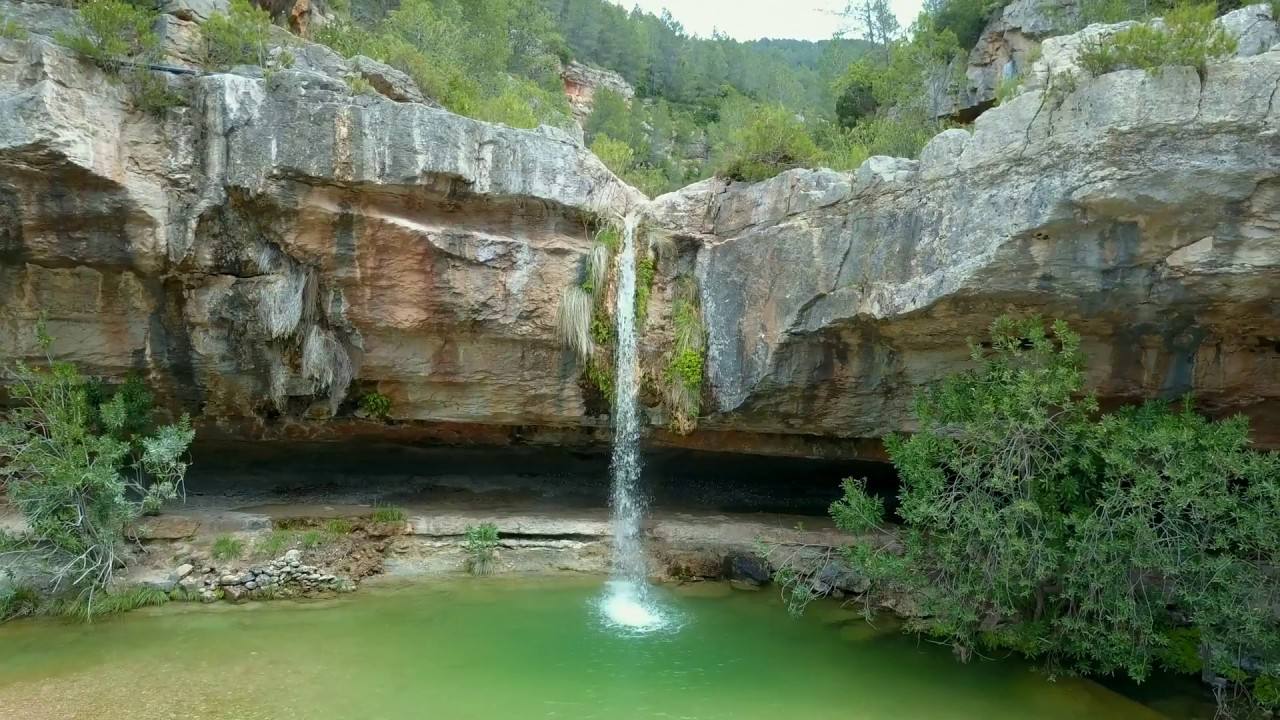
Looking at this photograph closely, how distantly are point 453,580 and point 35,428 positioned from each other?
15.8 feet

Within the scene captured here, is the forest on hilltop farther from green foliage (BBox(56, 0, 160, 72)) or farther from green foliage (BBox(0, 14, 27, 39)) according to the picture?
green foliage (BBox(0, 14, 27, 39))

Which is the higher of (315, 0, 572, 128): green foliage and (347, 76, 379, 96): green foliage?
(315, 0, 572, 128): green foliage

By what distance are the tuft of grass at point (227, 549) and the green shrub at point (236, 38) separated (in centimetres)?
578

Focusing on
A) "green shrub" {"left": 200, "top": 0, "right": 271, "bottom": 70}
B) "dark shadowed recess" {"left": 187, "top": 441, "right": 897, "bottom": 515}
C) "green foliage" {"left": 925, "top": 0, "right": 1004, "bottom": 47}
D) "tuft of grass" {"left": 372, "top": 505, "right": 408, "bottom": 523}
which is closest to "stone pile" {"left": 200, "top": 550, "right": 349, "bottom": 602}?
"tuft of grass" {"left": 372, "top": 505, "right": 408, "bottom": 523}

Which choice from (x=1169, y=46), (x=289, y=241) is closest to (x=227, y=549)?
(x=289, y=241)

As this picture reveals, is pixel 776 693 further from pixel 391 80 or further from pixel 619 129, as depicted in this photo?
pixel 619 129

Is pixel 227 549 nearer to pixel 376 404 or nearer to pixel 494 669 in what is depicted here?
pixel 376 404

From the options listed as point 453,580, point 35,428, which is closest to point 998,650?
point 453,580

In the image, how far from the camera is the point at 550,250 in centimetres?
907

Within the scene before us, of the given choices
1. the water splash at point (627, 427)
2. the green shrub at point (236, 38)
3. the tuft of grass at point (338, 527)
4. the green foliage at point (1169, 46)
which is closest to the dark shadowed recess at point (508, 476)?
the tuft of grass at point (338, 527)

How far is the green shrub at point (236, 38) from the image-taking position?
9.13 metres

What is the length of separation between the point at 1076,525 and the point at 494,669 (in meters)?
5.12

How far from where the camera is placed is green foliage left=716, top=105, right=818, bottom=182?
9.15m

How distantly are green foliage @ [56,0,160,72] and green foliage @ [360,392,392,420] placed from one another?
176 inches
